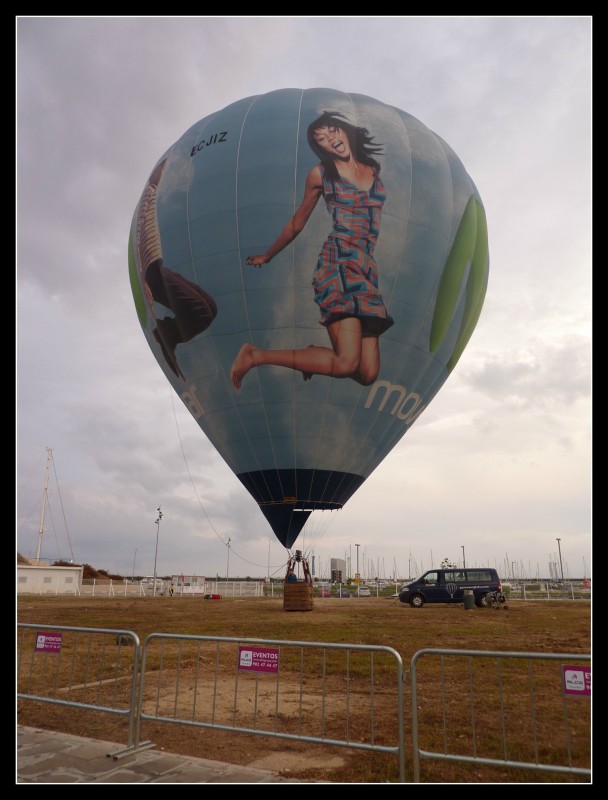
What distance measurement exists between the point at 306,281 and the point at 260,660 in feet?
43.1

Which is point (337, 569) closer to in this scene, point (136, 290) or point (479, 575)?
point (479, 575)

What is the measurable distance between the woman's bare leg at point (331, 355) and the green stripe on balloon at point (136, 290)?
5.52m

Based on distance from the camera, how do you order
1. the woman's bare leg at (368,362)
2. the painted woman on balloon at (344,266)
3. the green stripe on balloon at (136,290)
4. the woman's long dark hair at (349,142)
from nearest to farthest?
1. the painted woman on balloon at (344,266)
2. the woman's bare leg at (368,362)
3. the woman's long dark hair at (349,142)
4. the green stripe on balloon at (136,290)

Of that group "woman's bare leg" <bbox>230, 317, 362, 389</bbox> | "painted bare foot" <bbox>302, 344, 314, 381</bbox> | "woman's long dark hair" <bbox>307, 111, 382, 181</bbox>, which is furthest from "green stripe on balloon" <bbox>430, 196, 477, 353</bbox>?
"painted bare foot" <bbox>302, 344, 314, 381</bbox>

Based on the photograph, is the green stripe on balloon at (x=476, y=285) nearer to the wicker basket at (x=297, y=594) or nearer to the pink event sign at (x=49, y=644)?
the wicker basket at (x=297, y=594)

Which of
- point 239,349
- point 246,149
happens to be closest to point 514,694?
point 239,349

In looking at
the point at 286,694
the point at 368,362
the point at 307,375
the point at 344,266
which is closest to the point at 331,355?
the point at 307,375

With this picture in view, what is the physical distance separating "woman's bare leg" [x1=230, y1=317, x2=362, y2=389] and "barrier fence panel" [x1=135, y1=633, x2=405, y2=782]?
8.39 metres

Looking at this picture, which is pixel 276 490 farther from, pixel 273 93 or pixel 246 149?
pixel 273 93

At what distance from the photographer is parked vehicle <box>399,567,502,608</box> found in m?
27.7

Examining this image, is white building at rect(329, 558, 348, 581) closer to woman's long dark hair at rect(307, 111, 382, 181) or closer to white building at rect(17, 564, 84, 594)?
white building at rect(17, 564, 84, 594)

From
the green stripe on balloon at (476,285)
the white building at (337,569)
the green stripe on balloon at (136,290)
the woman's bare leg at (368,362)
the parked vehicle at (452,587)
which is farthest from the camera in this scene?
the white building at (337,569)

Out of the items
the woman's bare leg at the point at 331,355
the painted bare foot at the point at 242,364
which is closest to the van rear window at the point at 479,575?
the woman's bare leg at the point at 331,355

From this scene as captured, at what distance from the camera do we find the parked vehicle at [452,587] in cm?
2766
